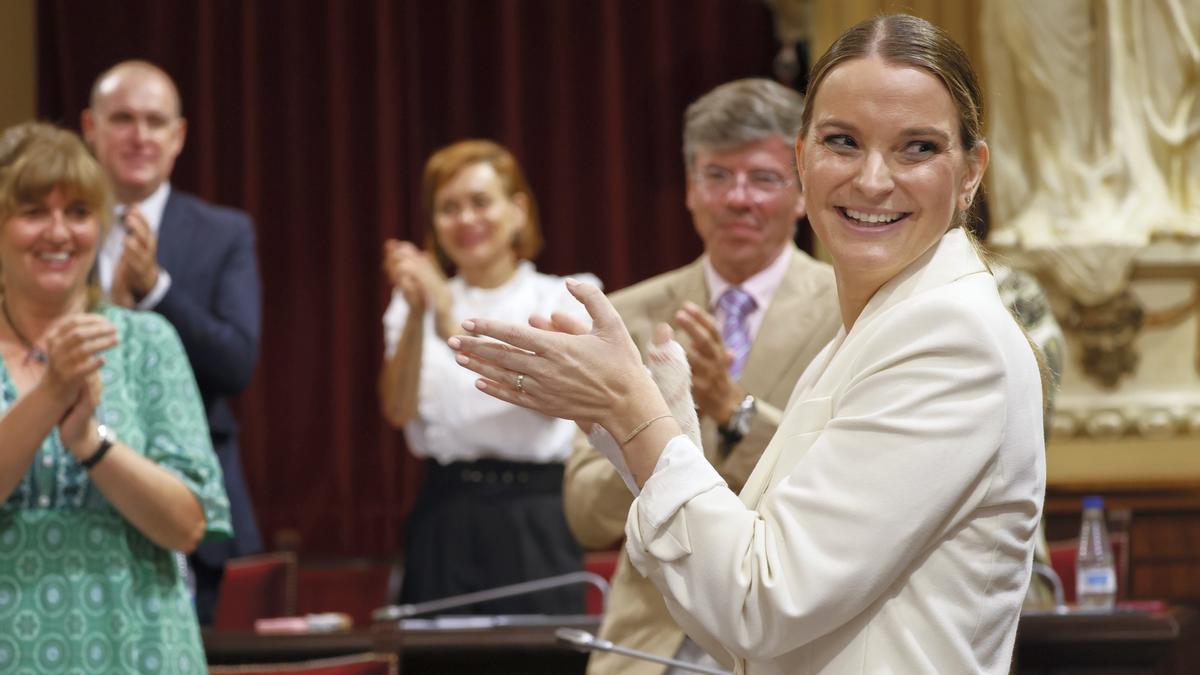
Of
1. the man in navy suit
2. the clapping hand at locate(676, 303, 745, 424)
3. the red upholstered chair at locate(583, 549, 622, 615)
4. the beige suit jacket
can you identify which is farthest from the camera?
the red upholstered chair at locate(583, 549, 622, 615)

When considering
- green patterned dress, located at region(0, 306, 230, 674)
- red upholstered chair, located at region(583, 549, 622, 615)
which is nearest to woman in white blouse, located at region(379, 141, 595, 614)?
red upholstered chair, located at region(583, 549, 622, 615)

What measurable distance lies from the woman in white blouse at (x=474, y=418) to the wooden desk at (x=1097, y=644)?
1.13m

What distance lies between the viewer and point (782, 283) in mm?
2646

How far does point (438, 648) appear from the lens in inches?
126

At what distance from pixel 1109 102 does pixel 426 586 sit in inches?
115

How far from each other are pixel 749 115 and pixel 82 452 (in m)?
1.20

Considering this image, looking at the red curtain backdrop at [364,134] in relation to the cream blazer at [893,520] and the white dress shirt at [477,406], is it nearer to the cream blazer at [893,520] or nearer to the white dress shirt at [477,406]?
the white dress shirt at [477,406]

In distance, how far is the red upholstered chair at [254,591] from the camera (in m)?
4.16

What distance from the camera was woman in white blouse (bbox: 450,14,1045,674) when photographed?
1.46 m

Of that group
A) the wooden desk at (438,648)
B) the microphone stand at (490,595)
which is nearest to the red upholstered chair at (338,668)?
the wooden desk at (438,648)

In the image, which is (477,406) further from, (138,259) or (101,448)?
(101,448)

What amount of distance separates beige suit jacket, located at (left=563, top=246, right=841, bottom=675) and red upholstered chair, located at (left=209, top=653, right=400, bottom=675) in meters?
0.51

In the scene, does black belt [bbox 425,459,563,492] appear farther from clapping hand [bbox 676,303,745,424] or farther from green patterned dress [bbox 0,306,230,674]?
clapping hand [bbox 676,303,745,424]

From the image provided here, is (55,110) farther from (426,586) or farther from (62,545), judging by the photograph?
(62,545)
